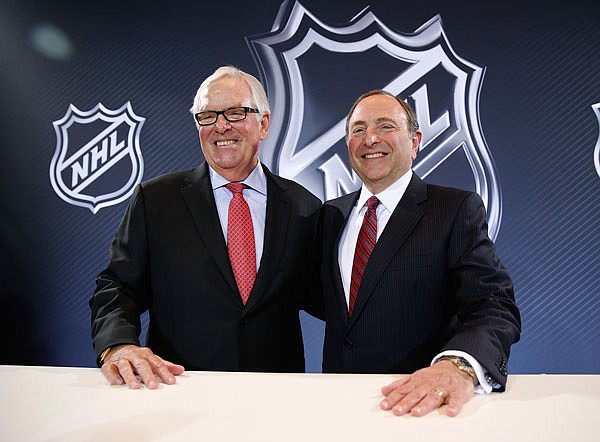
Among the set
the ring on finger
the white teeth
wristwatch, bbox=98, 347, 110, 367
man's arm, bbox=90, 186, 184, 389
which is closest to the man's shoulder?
the white teeth

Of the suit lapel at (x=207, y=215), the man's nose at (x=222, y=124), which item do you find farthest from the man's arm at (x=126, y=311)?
the man's nose at (x=222, y=124)

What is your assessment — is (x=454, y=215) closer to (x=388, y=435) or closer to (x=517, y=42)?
(x=388, y=435)

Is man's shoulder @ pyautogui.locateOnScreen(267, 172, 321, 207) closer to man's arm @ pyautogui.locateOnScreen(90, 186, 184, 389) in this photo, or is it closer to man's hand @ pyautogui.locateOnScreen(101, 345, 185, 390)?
man's arm @ pyautogui.locateOnScreen(90, 186, 184, 389)

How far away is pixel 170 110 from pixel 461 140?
2.31 m

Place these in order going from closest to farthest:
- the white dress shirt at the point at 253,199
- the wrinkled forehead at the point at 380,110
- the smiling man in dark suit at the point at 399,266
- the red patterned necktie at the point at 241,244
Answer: the smiling man in dark suit at the point at 399,266
the red patterned necktie at the point at 241,244
the white dress shirt at the point at 253,199
the wrinkled forehead at the point at 380,110

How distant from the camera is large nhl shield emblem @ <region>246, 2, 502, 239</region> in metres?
3.82

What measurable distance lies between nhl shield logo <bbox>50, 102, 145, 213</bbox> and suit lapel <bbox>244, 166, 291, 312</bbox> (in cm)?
223

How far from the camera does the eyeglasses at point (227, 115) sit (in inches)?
79.2

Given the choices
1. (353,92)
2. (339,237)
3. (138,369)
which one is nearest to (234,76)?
(339,237)

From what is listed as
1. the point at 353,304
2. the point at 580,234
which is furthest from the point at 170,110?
the point at 580,234

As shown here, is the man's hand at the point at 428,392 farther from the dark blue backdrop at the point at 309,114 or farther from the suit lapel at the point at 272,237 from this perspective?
the dark blue backdrop at the point at 309,114

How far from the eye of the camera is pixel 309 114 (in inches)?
153

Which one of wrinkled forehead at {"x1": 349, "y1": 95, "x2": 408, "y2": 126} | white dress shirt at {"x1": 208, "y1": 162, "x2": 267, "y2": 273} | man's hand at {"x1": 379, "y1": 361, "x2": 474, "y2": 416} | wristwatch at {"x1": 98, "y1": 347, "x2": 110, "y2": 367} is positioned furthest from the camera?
wrinkled forehead at {"x1": 349, "y1": 95, "x2": 408, "y2": 126}

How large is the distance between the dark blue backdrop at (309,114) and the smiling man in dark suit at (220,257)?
1.85 meters
